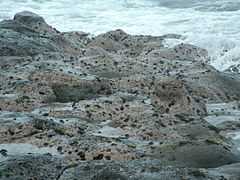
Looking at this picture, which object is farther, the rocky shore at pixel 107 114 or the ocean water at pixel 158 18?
the ocean water at pixel 158 18

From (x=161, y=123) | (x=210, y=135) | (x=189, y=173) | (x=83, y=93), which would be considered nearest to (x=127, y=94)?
(x=83, y=93)

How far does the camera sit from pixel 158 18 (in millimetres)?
40531

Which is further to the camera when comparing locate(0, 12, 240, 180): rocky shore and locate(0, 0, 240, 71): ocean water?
locate(0, 0, 240, 71): ocean water

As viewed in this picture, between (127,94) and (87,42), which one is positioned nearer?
(127,94)

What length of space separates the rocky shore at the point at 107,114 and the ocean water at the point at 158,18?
6789 mm

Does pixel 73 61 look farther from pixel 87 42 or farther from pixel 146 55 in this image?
pixel 87 42

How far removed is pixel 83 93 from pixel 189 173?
7089 millimetres

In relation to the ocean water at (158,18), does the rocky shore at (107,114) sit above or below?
below

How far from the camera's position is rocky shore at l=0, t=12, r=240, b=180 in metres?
9.76

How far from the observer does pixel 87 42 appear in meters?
26.7

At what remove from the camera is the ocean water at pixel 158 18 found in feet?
99.8

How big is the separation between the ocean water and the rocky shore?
267 inches

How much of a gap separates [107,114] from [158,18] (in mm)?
26545

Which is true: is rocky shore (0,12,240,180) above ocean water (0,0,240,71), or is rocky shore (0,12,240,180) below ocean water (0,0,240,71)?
below
